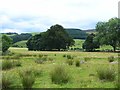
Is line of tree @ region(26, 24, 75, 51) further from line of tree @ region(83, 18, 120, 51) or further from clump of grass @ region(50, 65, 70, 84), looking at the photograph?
clump of grass @ region(50, 65, 70, 84)

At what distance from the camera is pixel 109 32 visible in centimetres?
9862

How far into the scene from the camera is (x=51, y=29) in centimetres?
10594

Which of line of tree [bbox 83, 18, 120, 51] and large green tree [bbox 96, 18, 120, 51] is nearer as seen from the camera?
large green tree [bbox 96, 18, 120, 51]

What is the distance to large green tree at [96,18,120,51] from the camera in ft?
319

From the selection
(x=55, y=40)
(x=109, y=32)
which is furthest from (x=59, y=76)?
(x=55, y=40)

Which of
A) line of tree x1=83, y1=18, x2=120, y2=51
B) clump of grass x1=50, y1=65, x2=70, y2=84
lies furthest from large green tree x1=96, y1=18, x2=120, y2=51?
clump of grass x1=50, y1=65, x2=70, y2=84

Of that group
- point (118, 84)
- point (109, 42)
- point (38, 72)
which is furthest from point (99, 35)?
point (118, 84)

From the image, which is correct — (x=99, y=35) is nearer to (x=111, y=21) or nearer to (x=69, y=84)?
(x=111, y=21)

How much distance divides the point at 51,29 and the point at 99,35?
49.5ft

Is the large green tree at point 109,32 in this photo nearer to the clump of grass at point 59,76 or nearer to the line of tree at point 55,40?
the line of tree at point 55,40

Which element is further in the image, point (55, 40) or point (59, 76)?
point (55, 40)

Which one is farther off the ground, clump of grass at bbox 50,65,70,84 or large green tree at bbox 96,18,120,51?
large green tree at bbox 96,18,120,51

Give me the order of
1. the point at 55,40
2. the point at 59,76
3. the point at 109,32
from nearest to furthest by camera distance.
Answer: the point at 59,76
the point at 109,32
the point at 55,40

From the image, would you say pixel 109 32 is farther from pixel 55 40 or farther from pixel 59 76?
pixel 59 76
